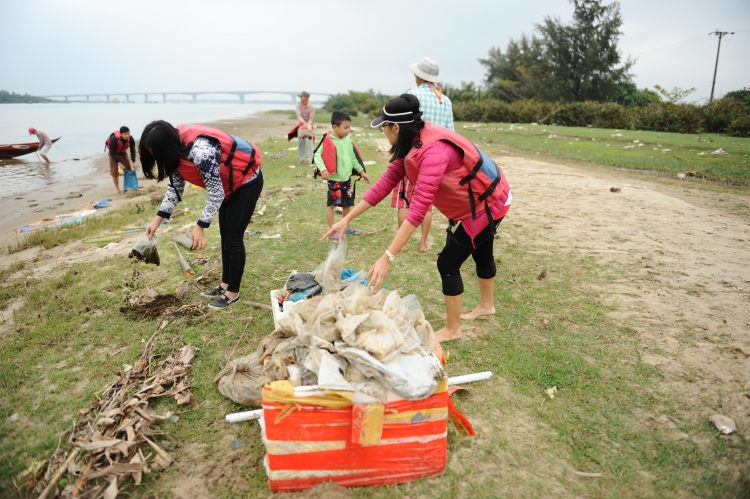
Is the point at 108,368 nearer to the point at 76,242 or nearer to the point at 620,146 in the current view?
the point at 76,242


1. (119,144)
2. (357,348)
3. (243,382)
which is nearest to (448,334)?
(357,348)

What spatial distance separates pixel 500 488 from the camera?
7.48 feet

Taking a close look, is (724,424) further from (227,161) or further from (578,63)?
(578,63)

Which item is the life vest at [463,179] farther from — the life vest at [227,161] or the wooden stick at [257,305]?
the wooden stick at [257,305]

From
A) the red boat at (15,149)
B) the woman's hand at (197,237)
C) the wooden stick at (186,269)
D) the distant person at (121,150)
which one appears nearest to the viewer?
the woman's hand at (197,237)

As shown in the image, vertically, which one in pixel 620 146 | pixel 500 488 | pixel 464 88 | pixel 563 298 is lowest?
pixel 500 488

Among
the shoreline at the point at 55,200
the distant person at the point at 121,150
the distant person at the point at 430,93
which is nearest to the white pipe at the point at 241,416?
the distant person at the point at 430,93

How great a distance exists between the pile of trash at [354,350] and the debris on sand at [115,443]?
0.52 m

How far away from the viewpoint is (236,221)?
388cm

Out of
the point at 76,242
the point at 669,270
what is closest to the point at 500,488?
the point at 669,270

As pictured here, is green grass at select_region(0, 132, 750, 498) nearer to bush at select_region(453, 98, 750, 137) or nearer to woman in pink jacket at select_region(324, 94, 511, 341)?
woman in pink jacket at select_region(324, 94, 511, 341)

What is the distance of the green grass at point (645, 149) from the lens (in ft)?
34.8

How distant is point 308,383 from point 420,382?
0.59 meters

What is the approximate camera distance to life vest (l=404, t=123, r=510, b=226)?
2889 mm
